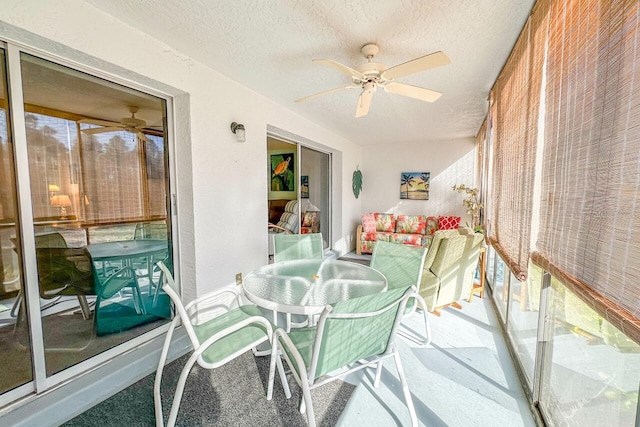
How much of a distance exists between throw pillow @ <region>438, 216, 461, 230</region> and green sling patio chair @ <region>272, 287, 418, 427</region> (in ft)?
14.1

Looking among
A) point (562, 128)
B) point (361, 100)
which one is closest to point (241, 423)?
point (562, 128)

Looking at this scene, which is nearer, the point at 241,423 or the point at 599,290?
the point at 599,290

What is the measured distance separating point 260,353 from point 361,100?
2255 millimetres

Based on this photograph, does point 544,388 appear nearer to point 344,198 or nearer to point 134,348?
point 134,348

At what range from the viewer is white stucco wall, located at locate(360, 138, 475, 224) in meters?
5.51

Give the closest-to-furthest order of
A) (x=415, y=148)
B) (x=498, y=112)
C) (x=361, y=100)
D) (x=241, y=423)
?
(x=241, y=423) < (x=361, y=100) < (x=498, y=112) < (x=415, y=148)

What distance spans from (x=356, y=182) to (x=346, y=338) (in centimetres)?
494

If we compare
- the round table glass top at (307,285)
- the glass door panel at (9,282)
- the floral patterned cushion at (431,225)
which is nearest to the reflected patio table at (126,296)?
the glass door panel at (9,282)

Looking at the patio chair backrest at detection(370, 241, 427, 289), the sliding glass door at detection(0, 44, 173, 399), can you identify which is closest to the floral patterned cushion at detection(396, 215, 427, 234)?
the patio chair backrest at detection(370, 241, 427, 289)

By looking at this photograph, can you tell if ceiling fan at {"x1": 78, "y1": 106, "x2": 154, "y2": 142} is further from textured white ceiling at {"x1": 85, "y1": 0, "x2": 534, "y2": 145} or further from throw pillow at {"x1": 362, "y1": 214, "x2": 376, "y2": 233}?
throw pillow at {"x1": 362, "y1": 214, "x2": 376, "y2": 233}

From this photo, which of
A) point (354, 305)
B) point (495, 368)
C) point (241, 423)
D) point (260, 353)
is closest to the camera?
point (354, 305)

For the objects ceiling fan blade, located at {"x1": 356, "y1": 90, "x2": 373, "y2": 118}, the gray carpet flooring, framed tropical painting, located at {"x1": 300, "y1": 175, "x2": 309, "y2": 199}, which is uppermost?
ceiling fan blade, located at {"x1": 356, "y1": 90, "x2": 373, "y2": 118}

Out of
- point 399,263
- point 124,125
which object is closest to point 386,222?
point 399,263

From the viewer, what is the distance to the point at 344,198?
18.0 feet
